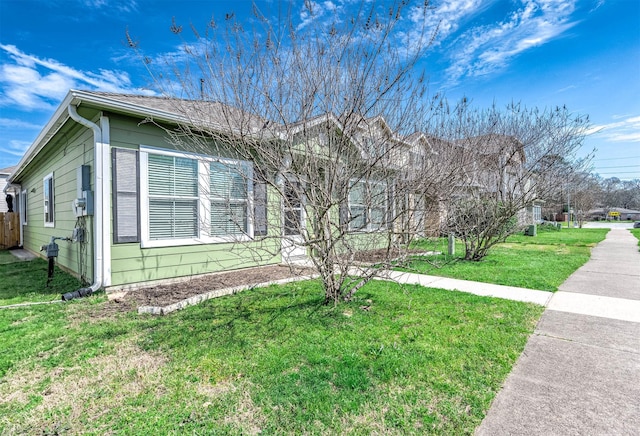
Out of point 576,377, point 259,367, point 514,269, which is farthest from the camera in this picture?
point 514,269

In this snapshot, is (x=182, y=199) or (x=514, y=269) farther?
(x=514, y=269)

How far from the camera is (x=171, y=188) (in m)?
5.75

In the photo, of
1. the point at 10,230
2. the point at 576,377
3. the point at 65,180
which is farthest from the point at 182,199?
the point at 10,230

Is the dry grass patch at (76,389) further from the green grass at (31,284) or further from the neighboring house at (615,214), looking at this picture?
the neighboring house at (615,214)

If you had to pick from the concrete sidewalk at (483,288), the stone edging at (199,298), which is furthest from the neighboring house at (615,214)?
the stone edging at (199,298)

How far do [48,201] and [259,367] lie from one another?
8853mm

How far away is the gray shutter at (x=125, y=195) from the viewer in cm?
516

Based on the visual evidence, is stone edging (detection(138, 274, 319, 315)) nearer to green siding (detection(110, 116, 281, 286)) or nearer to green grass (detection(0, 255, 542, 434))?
green grass (detection(0, 255, 542, 434))

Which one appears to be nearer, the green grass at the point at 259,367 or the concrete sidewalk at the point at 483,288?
the green grass at the point at 259,367

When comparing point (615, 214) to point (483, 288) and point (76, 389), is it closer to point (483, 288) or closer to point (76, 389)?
point (483, 288)

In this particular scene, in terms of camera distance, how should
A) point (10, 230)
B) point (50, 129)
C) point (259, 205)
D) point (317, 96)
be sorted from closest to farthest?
point (317, 96)
point (259, 205)
point (50, 129)
point (10, 230)

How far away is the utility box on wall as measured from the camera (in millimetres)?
5230

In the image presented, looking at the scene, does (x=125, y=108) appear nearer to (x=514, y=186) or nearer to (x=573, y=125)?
(x=514, y=186)

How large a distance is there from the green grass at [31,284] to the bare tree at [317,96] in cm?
405
